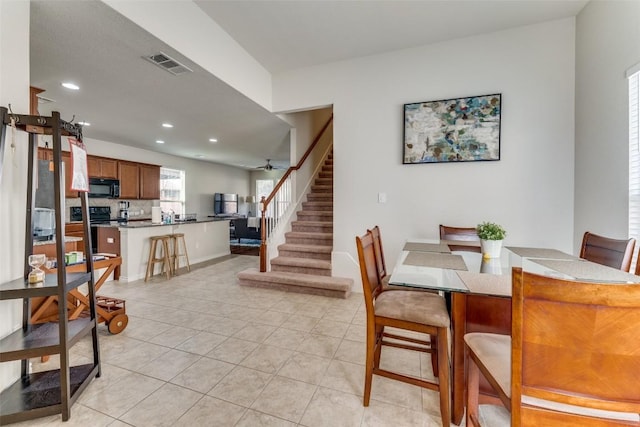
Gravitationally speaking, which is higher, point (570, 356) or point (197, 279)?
point (570, 356)

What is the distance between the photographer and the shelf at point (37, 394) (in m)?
1.42

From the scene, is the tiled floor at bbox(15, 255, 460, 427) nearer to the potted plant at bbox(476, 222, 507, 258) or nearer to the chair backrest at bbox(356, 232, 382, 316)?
the chair backrest at bbox(356, 232, 382, 316)

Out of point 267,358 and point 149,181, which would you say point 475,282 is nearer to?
point 267,358

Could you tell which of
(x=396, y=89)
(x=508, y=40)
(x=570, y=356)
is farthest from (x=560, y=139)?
(x=570, y=356)

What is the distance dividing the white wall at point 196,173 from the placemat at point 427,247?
6701 mm

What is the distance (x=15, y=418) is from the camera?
1.41 m

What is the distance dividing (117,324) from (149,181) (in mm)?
5210

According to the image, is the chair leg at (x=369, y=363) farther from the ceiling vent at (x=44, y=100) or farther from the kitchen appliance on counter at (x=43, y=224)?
the ceiling vent at (x=44, y=100)

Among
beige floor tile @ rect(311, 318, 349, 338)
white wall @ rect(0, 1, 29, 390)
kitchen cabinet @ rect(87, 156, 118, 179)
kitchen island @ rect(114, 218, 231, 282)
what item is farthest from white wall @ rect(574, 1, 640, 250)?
kitchen cabinet @ rect(87, 156, 118, 179)

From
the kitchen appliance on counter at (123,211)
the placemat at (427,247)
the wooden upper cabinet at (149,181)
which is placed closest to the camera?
the placemat at (427,247)

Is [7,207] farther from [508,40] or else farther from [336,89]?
[508,40]

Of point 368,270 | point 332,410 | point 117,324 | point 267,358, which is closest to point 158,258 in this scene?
point 117,324

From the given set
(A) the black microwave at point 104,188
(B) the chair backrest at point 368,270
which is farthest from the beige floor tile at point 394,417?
(A) the black microwave at point 104,188

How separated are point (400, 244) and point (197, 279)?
322cm
